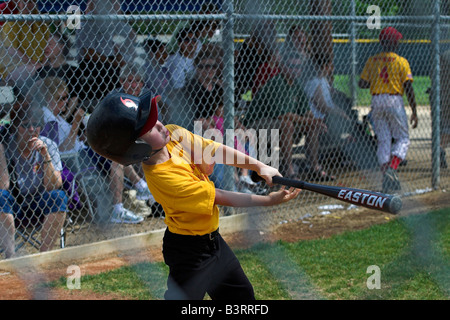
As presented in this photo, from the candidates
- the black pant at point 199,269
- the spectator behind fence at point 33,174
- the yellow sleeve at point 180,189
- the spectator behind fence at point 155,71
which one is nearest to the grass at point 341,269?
the spectator behind fence at point 33,174

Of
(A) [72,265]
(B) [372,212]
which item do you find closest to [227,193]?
(A) [72,265]

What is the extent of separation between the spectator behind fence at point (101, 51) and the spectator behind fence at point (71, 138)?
21 cm

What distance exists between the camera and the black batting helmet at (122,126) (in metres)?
2.53

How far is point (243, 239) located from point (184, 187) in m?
2.64

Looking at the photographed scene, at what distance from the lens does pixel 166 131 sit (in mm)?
2770

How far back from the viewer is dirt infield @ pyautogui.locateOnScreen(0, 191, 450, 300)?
155 inches

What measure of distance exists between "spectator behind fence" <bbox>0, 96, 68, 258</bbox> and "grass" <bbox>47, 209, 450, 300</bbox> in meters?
0.67

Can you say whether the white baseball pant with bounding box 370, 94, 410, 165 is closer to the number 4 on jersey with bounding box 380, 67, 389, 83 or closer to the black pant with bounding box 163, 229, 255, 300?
the number 4 on jersey with bounding box 380, 67, 389, 83

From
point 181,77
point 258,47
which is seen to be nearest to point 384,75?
point 258,47

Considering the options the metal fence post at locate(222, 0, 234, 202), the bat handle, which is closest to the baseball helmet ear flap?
the bat handle

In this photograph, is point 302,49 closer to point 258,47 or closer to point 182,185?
point 258,47

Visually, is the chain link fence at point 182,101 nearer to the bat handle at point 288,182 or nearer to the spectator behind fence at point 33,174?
the spectator behind fence at point 33,174

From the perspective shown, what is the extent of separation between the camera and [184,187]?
2.66 m

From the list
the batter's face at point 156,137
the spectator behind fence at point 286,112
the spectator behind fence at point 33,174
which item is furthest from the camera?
the spectator behind fence at point 286,112
